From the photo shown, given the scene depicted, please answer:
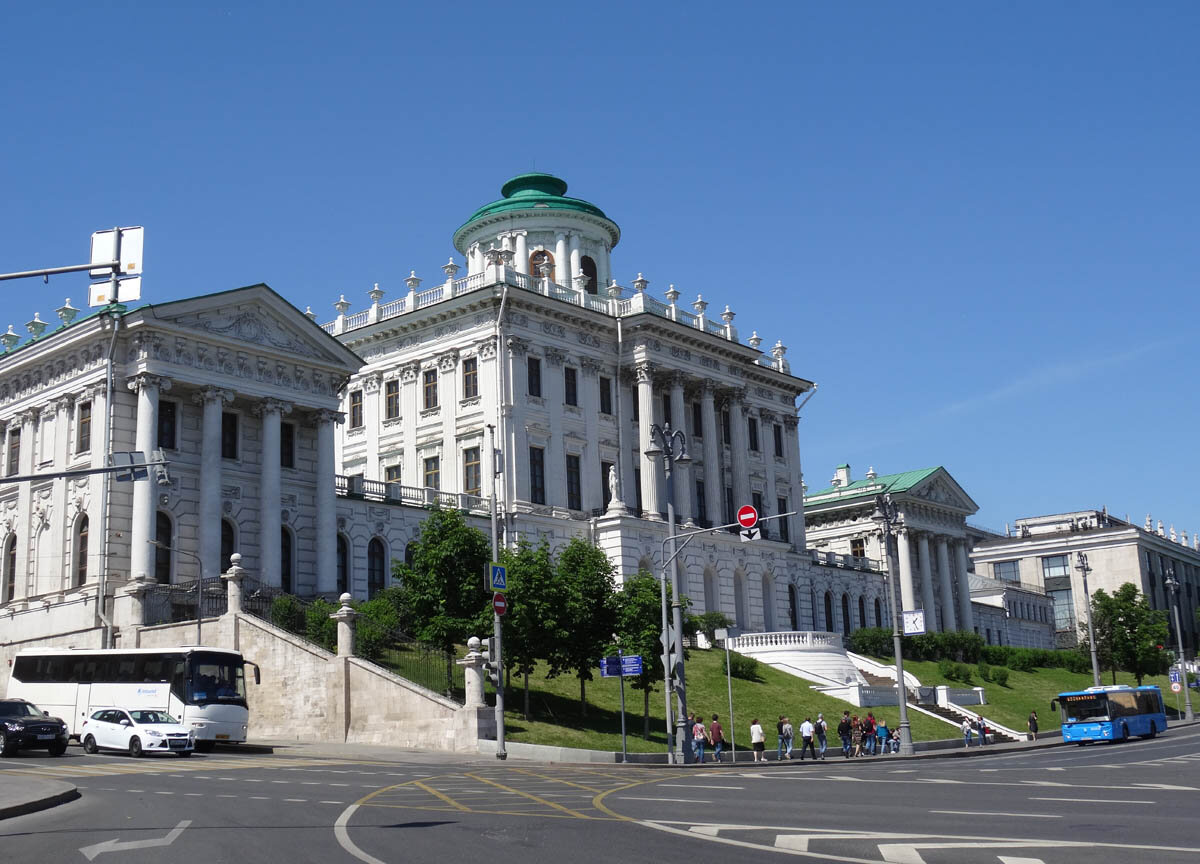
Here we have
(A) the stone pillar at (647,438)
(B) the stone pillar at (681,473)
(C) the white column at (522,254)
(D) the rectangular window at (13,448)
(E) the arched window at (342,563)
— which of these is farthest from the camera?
(C) the white column at (522,254)

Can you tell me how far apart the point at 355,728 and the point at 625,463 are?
33727mm

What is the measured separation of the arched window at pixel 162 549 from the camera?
167 ft

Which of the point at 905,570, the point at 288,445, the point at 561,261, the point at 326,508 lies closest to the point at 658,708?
the point at 326,508

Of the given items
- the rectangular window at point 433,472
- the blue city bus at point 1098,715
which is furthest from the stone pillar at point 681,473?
the blue city bus at point 1098,715

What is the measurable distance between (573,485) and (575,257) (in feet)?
50.6

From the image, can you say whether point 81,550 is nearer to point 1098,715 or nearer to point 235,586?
point 235,586

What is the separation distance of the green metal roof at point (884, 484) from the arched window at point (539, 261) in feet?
123

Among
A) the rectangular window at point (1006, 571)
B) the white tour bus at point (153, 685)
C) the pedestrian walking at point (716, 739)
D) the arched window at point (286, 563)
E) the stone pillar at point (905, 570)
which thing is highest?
the rectangular window at point (1006, 571)

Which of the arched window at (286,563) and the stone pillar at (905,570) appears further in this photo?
the stone pillar at (905,570)

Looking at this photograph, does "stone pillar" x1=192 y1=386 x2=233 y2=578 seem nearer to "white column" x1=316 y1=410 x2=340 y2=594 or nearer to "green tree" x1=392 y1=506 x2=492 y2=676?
"white column" x1=316 y1=410 x2=340 y2=594

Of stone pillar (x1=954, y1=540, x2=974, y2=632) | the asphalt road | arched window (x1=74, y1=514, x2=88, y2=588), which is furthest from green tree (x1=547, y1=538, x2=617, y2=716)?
stone pillar (x1=954, y1=540, x2=974, y2=632)

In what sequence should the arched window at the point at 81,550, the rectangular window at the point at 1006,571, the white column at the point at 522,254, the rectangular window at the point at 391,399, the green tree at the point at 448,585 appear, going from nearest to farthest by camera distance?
1. the green tree at the point at 448,585
2. the arched window at the point at 81,550
3. the rectangular window at the point at 391,399
4. the white column at the point at 522,254
5. the rectangular window at the point at 1006,571

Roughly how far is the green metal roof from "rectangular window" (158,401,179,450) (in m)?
63.2

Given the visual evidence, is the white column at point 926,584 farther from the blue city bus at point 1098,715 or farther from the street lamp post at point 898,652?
the street lamp post at point 898,652
